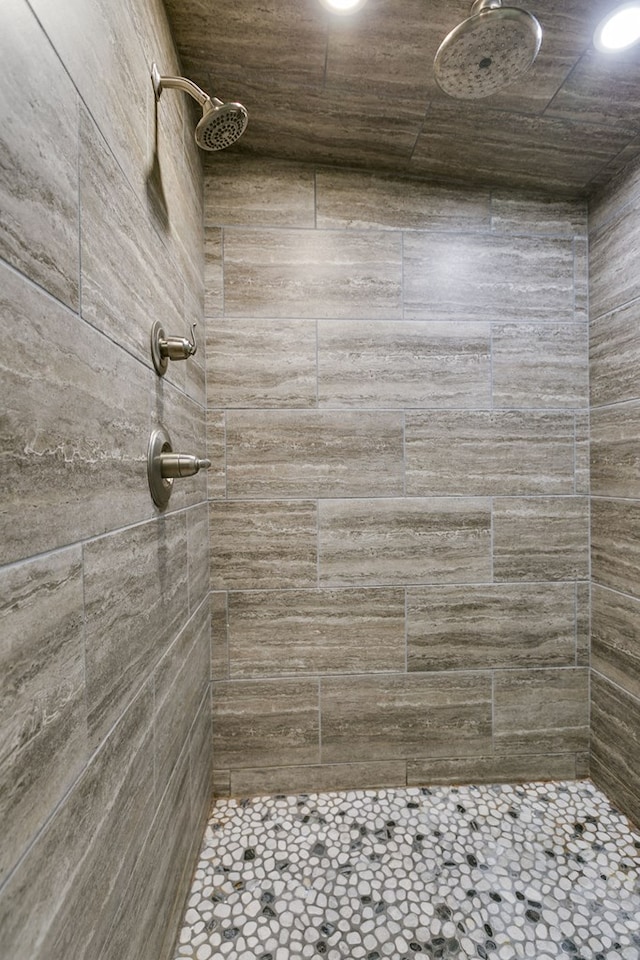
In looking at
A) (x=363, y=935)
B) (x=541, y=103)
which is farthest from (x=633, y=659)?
(x=541, y=103)

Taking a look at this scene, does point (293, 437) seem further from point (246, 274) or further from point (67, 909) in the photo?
point (67, 909)

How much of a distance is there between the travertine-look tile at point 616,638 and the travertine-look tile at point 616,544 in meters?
0.04

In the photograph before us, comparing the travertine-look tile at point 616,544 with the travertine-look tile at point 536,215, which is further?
the travertine-look tile at point 536,215

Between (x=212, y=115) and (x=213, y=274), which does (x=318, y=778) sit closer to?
(x=213, y=274)

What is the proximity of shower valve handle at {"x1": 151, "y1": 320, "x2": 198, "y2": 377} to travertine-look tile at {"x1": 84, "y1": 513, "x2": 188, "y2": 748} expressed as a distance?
33cm

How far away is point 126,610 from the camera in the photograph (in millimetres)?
672

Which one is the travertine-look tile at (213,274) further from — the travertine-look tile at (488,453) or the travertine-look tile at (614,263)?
the travertine-look tile at (614,263)

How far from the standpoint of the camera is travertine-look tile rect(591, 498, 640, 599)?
4.03 feet

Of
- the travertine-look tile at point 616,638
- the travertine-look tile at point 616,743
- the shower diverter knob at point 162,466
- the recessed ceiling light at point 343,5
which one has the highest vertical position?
the recessed ceiling light at point 343,5

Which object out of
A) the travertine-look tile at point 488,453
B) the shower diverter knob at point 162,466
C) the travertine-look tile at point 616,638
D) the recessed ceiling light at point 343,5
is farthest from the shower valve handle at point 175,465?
the travertine-look tile at point 616,638

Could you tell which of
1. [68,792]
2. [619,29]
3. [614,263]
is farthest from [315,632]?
[619,29]

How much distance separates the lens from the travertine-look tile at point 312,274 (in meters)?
1.29

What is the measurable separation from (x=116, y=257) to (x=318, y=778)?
1.52 meters

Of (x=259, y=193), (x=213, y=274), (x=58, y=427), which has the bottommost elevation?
(x=58, y=427)
